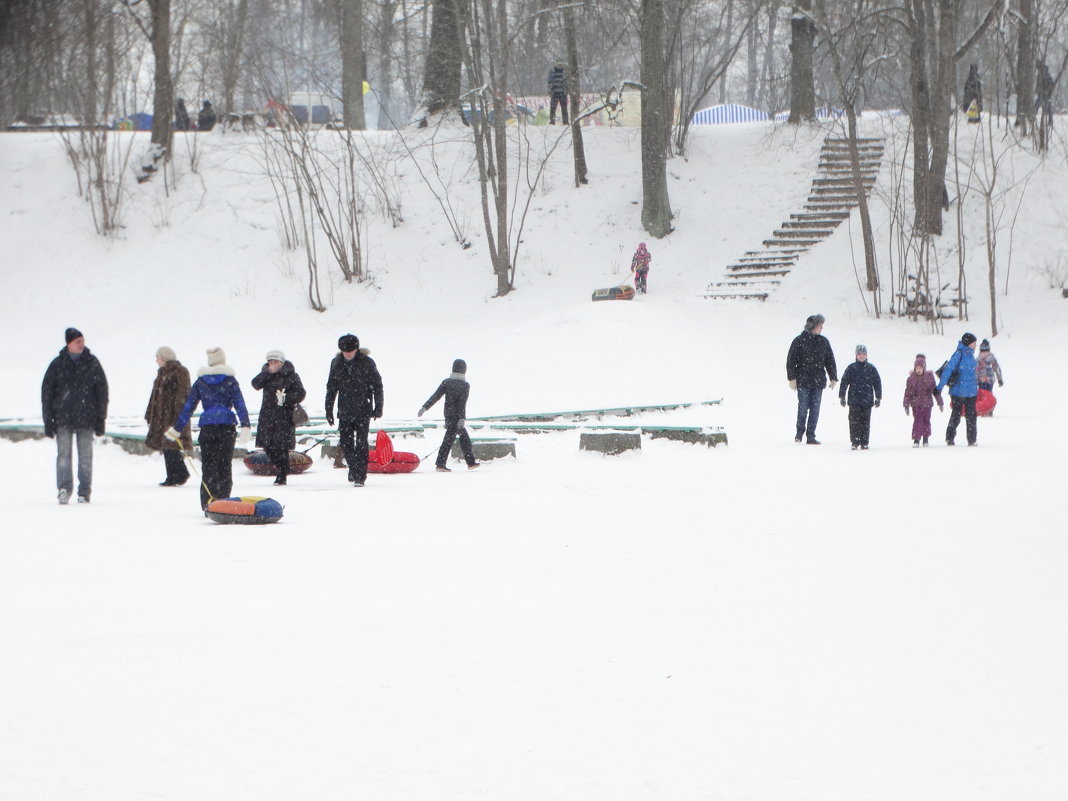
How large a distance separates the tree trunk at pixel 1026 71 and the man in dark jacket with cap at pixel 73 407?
27.8m

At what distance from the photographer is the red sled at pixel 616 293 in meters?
29.0

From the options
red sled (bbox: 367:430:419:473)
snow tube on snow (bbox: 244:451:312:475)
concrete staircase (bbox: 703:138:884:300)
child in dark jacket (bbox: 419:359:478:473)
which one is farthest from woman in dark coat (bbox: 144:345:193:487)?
concrete staircase (bbox: 703:138:884:300)

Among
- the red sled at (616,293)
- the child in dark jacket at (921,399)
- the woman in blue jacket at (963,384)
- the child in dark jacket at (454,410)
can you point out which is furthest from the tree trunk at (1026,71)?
the child in dark jacket at (454,410)

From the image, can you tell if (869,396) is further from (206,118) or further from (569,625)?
(206,118)

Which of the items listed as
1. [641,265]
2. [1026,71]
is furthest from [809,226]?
[1026,71]

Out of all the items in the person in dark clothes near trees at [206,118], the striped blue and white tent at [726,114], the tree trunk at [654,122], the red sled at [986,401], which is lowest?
the red sled at [986,401]

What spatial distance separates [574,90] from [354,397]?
71.7 feet

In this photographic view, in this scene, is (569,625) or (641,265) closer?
(569,625)

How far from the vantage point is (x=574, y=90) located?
33969 millimetres

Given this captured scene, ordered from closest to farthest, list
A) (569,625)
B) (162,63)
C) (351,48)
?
(569,625)
(162,63)
(351,48)

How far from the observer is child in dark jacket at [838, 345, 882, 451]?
55.8ft

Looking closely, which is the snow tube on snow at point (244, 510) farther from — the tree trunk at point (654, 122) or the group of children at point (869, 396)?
the tree trunk at point (654, 122)

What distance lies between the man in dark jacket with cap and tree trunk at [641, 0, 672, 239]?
824 inches

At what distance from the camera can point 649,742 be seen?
17.4ft
